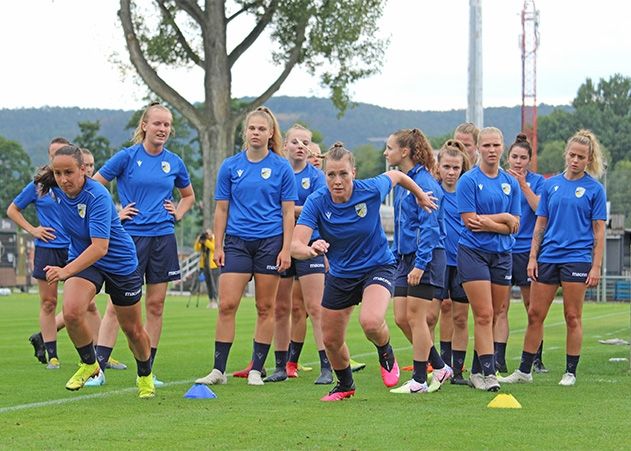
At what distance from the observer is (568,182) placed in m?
11.7

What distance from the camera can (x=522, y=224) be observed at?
13359 mm

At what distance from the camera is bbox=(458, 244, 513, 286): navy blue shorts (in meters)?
11.0

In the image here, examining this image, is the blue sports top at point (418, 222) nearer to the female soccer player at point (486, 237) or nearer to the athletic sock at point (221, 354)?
the female soccer player at point (486, 237)

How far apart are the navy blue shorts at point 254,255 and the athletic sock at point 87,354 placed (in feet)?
4.41

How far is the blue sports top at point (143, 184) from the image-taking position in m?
11.5

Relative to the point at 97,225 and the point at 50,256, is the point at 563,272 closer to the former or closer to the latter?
the point at 97,225

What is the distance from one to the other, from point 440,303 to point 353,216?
2.74 metres

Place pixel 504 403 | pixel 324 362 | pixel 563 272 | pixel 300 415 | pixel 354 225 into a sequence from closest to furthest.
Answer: pixel 300 415 < pixel 504 403 < pixel 354 225 < pixel 563 272 < pixel 324 362

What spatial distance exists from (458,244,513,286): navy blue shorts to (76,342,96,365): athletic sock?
3066 millimetres

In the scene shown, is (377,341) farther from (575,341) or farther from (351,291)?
(575,341)

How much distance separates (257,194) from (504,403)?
10.1 ft

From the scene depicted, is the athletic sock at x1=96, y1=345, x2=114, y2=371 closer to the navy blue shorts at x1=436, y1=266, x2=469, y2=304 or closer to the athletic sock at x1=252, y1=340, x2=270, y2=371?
the athletic sock at x1=252, y1=340, x2=270, y2=371

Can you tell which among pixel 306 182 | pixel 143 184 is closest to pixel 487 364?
pixel 306 182

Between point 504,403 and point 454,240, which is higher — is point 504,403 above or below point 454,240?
below
